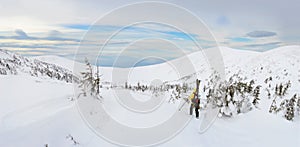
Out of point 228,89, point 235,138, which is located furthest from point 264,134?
point 228,89

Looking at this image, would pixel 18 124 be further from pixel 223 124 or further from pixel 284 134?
pixel 284 134

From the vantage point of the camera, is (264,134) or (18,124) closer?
(18,124)

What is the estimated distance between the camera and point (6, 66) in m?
9.98

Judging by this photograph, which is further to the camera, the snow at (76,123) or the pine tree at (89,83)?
the pine tree at (89,83)

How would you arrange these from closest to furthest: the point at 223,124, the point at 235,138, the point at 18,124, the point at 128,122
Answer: the point at 18,124, the point at 128,122, the point at 235,138, the point at 223,124

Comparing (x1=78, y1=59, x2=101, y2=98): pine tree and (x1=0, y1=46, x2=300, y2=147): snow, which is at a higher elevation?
(x1=78, y1=59, x2=101, y2=98): pine tree

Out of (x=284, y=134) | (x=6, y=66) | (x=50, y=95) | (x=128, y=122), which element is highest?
(x=6, y=66)

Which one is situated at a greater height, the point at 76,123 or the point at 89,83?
the point at 89,83

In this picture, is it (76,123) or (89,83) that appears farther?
(89,83)

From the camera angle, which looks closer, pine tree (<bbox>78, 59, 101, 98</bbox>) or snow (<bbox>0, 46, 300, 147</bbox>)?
snow (<bbox>0, 46, 300, 147</bbox>)

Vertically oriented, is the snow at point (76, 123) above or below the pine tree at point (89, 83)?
below

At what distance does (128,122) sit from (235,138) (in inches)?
118

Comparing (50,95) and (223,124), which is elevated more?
(50,95)

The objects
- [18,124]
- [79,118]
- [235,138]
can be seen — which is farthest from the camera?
[235,138]
